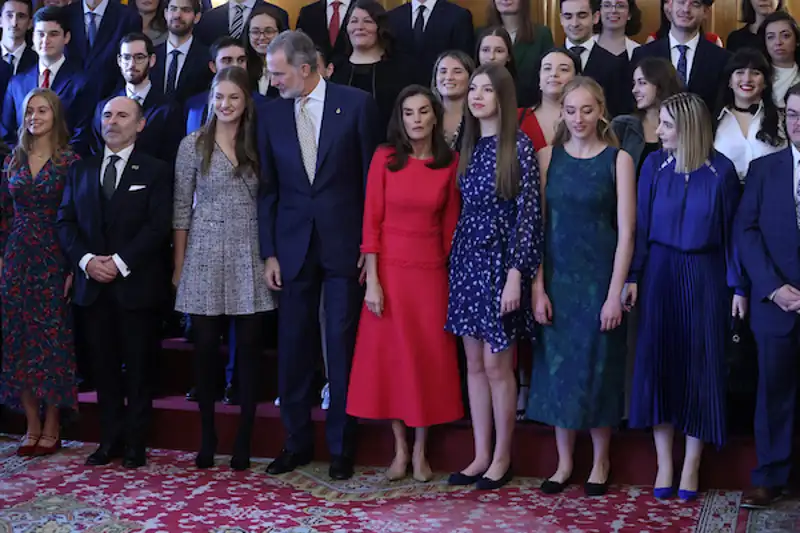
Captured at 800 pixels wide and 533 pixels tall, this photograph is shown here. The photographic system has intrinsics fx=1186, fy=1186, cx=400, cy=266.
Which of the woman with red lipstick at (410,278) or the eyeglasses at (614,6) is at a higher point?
the eyeglasses at (614,6)

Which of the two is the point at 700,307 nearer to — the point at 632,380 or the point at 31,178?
the point at 632,380

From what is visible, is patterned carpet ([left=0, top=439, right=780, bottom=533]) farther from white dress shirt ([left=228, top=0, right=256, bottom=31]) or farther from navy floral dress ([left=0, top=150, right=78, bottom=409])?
white dress shirt ([left=228, top=0, right=256, bottom=31])

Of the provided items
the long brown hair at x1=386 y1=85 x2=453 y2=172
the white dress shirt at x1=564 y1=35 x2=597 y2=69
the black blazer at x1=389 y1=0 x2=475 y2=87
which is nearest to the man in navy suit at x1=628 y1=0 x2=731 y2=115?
the white dress shirt at x1=564 y1=35 x2=597 y2=69

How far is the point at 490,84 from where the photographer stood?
4.26 meters

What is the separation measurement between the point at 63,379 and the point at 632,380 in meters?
2.31

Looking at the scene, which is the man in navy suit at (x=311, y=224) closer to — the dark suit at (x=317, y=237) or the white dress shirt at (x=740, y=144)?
the dark suit at (x=317, y=237)

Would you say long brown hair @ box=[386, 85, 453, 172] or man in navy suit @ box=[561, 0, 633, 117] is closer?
long brown hair @ box=[386, 85, 453, 172]

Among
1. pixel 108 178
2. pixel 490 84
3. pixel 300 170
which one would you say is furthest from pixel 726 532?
pixel 108 178

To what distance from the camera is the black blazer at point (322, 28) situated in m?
5.70

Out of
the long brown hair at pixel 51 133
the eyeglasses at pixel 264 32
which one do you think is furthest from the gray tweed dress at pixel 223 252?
the eyeglasses at pixel 264 32

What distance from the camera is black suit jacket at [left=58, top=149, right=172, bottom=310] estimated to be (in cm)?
466

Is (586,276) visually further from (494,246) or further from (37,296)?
(37,296)

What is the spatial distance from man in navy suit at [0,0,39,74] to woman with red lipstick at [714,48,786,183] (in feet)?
11.2

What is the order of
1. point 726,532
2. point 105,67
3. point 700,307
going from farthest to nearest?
point 105,67
point 700,307
point 726,532
